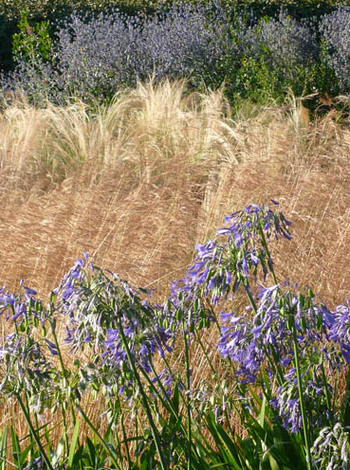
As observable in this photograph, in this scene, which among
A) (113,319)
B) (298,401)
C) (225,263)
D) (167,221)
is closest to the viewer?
(113,319)

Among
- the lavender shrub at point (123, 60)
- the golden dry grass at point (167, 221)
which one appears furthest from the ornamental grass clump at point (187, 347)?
the lavender shrub at point (123, 60)

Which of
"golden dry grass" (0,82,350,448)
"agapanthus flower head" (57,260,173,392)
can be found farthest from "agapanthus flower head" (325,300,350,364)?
"golden dry grass" (0,82,350,448)

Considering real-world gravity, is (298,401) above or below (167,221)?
below

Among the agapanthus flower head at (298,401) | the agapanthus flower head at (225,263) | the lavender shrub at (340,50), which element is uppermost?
the lavender shrub at (340,50)

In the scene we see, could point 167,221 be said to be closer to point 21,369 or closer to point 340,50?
point 21,369

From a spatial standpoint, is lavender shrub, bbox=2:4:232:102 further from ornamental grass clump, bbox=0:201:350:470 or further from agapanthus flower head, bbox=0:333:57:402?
agapanthus flower head, bbox=0:333:57:402

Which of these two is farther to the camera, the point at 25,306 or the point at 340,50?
the point at 340,50

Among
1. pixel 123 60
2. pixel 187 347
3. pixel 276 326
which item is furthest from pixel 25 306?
pixel 123 60

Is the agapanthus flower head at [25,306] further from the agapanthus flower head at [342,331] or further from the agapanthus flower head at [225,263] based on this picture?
the agapanthus flower head at [342,331]

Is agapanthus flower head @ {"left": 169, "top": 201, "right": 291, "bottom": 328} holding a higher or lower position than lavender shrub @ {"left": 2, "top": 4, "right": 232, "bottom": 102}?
lower

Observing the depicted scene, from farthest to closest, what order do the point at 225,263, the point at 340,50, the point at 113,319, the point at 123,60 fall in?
the point at 123,60, the point at 340,50, the point at 225,263, the point at 113,319

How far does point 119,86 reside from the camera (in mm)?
8000

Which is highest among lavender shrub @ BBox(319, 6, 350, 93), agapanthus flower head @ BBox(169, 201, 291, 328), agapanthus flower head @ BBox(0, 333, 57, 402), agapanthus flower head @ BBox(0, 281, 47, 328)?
lavender shrub @ BBox(319, 6, 350, 93)

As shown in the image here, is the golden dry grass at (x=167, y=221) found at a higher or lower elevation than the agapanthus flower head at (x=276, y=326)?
higher
